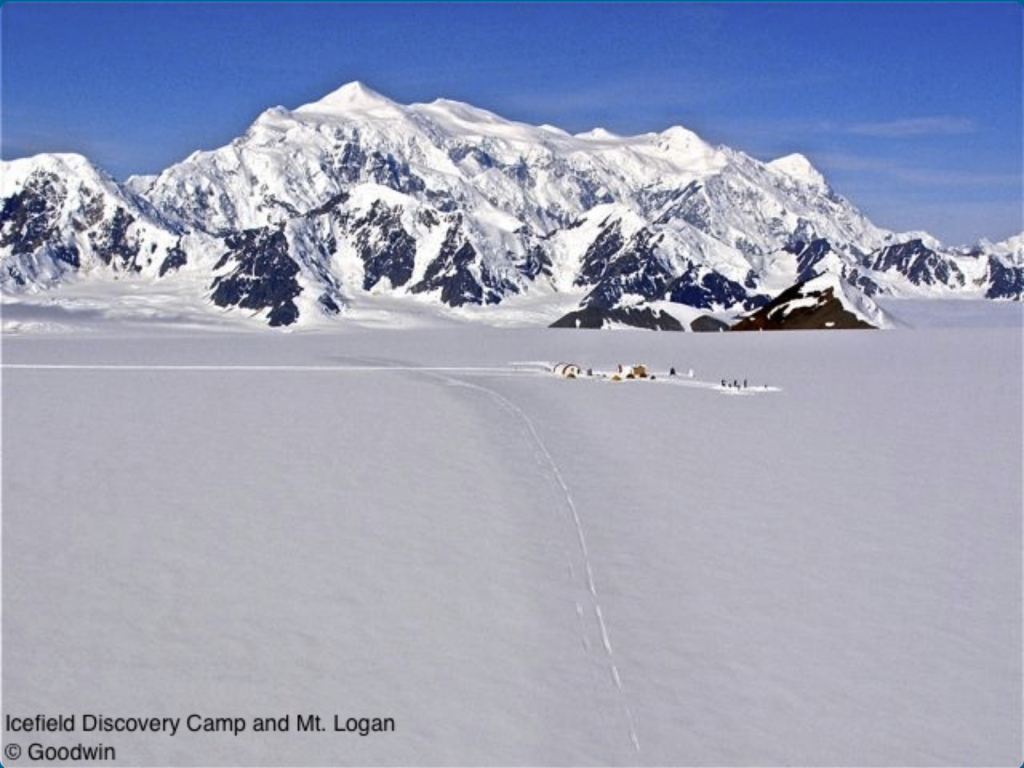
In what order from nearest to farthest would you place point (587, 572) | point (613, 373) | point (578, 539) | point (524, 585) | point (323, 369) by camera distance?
point (524, 585) < point (587, 572) < point (578, 539) < point (613, 373) < point (323, 369)

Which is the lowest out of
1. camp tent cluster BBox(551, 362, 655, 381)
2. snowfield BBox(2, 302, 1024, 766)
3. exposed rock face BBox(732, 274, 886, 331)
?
snowfield BBox(2, 302, 1024, 766)

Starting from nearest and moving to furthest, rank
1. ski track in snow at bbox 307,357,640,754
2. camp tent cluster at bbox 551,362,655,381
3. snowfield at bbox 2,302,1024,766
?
snowfield at bbox 2,302,1024,766 → ski track in snow at bbox 307,357,640,754 → camp tent cluster at bbox 551,362,655,381

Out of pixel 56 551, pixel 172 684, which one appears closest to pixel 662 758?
pixel 172 684

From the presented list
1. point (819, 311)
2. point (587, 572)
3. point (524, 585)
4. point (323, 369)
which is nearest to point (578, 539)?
point (587, 572)

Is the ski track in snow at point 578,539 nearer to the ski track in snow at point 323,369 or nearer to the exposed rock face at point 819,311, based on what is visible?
the ski track in snow at point 323,369

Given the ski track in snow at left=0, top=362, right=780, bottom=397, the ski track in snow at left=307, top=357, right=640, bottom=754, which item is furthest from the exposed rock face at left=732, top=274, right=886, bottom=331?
the ski track in snow at left=307, top=357, right=640, bottom=754

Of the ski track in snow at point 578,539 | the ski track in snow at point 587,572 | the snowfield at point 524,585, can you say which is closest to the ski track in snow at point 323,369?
the ski track in snow at point 578,539

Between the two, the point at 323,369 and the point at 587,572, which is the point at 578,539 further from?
the point at 323,369

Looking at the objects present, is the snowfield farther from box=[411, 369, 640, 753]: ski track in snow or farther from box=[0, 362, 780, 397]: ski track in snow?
box=[0, 362, 780, 397]: ski track in snow
